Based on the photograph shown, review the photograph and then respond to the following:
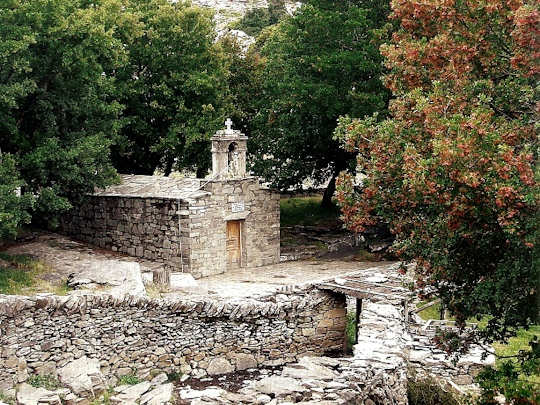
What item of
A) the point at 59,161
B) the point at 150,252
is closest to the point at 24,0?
the point at 59,161

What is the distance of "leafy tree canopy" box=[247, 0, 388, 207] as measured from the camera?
25344mm

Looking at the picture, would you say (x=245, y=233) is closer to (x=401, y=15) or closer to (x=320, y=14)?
(x=320, y=14)

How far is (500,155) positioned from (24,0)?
14.0 meters

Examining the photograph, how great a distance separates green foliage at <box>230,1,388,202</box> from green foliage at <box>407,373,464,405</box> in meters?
13.3

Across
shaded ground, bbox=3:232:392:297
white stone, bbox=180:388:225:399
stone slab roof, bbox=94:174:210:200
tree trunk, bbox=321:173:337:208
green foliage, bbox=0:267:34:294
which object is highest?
stone slab roof, bbox=94:174:210:200

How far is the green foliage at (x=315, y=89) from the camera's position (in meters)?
25.3

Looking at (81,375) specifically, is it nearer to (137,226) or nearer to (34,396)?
(34,396)

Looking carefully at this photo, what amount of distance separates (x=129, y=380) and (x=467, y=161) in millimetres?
9361

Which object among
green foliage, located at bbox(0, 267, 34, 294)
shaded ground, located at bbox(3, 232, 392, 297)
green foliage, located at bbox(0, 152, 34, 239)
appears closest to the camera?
green foliage, located at bbox(0, 267, 34, 294)

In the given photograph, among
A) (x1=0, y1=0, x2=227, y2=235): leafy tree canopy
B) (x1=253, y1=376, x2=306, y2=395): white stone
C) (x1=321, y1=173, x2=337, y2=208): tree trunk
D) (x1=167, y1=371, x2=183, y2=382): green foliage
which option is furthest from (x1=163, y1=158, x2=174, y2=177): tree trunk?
(x1=253, y1=376, x2=306, y2=395): white stone

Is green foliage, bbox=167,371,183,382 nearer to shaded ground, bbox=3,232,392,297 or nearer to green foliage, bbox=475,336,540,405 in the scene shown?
shaded ground, bbox=3,232,392,297

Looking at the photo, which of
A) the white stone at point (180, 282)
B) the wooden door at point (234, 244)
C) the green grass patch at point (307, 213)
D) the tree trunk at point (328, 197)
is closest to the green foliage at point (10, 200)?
the white stone at point (180, 282)

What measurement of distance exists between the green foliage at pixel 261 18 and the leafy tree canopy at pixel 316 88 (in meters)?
38.9

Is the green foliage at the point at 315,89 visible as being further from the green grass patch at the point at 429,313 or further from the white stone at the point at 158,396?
the white stone at the point at 158,396
